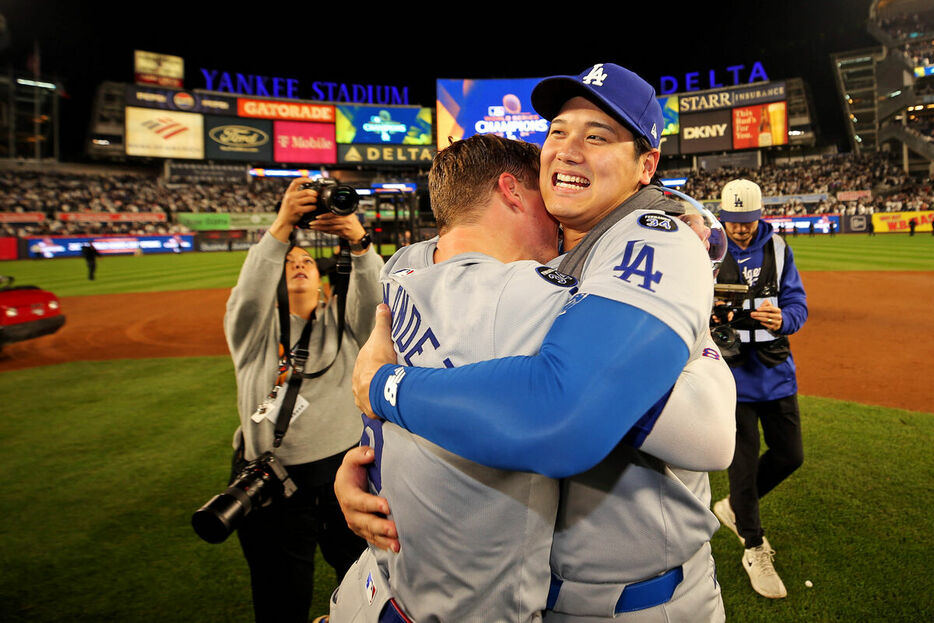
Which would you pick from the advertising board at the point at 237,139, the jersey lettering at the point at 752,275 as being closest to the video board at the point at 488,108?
the advertising board at the point at 237,139

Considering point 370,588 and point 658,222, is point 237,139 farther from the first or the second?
point 658,222

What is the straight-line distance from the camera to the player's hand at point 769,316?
12.3 feet

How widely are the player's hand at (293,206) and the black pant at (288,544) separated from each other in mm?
1343

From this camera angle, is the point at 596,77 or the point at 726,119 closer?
the point at 596,77

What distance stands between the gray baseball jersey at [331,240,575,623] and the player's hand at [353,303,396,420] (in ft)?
0.62

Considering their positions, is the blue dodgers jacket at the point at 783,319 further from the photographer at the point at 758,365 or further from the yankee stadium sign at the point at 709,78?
the yankee stadium sign at the point at 709,78

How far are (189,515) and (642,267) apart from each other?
15.6ft

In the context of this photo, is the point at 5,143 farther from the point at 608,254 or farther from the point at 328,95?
the point at 608,254

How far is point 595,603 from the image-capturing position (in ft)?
4.40

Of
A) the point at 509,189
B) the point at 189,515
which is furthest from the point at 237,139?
the point at 509,189

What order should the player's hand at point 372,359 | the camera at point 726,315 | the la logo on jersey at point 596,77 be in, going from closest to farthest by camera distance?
1. the player's hand at point 372,359
2. the la logo on jersey at point 596,77
3. the camera at point 726,315

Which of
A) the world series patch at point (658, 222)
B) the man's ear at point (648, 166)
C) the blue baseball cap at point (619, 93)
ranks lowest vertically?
the world series patch at point (658, 222)

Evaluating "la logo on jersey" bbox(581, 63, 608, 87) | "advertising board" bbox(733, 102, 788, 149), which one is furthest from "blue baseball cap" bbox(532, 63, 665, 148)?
"advertising board" bbox(733, 102, 788, 149)

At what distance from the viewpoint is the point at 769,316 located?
148 inches
